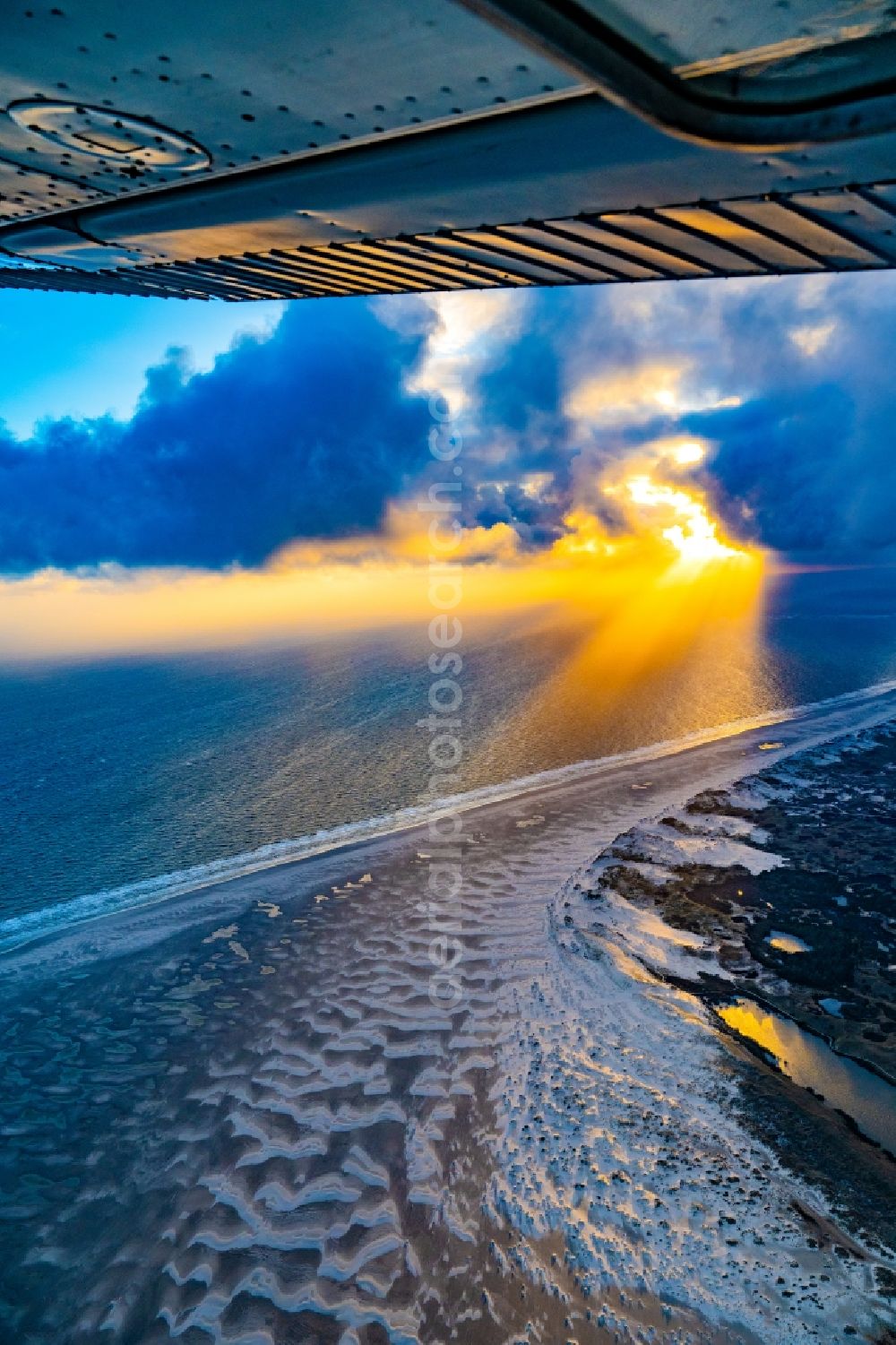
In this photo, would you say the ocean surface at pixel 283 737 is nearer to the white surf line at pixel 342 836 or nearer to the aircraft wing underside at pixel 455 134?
the white surf line at pixel 342 836

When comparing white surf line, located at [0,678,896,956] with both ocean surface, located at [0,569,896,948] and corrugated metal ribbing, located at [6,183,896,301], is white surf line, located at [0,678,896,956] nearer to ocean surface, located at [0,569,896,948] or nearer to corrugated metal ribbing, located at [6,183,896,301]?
ocean surface, located at [0,569,896,948]

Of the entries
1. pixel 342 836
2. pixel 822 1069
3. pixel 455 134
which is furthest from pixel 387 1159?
pixel 342 836

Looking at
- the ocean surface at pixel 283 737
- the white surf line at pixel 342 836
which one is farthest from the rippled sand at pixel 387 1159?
the ocean surface at pixel 283 737

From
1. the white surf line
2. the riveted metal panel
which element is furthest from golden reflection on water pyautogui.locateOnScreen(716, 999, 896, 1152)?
the white surf line

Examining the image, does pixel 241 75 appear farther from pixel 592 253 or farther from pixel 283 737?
pixel 283 737

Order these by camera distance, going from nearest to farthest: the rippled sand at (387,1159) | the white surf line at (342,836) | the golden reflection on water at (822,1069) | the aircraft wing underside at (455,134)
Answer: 1. the aircraft wing underside at (455,134)
2. the rippled sand at (387,1159)
3. the golden reflection on water at (822,1069)
4. the white surf line at (342,836)
